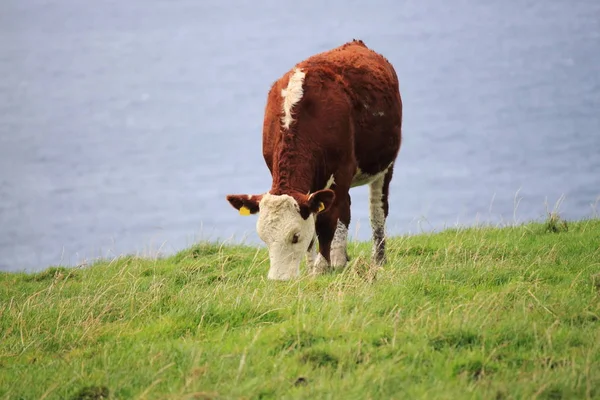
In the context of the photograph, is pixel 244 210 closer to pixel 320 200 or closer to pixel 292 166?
pixel 292 166

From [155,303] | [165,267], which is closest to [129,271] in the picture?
[165,267]

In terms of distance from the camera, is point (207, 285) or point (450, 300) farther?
point (207, 285)

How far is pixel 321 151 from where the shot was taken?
11.2 m

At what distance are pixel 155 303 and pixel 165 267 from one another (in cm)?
354

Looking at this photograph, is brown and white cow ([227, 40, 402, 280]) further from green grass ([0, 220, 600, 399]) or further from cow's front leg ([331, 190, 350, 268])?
green grass ([0, 220, 600, 399])

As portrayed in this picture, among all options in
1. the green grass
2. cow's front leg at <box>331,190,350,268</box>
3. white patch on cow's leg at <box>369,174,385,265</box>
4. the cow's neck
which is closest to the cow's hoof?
cow's front leg at <box>331,190,350,268</box>

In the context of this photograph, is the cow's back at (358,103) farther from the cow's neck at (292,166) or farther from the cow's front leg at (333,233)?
the cow's front leg at (333,233)

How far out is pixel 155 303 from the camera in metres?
9.47

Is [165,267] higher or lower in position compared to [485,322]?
lower

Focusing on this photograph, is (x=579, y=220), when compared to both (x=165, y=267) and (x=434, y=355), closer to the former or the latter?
(x=165, y=267)

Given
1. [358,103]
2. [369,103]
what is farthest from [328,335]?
[369,103]

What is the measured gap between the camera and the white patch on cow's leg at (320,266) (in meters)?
11.6

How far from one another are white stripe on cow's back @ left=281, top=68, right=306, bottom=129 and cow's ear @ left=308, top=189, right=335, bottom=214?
114 cm

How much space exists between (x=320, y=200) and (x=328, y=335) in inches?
122
